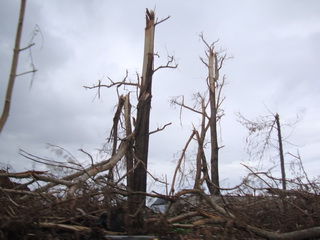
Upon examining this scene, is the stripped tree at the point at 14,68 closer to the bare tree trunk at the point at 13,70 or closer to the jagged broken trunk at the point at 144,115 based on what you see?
the bare tree trunk at the point at 13,70

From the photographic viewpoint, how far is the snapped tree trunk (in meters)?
7.56

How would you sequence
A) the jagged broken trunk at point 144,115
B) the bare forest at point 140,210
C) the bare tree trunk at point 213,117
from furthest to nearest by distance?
the bare tree trunk at point 213,117
the jagged broken trunk at point 144,115
the bare forest at point 140,210

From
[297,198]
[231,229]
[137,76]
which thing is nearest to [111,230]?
[231,229]

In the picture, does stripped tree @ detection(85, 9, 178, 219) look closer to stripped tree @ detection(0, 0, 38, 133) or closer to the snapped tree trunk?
the snapped tree trunk

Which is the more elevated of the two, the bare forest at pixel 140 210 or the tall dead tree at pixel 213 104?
the tall dead tree at pixel 213 104

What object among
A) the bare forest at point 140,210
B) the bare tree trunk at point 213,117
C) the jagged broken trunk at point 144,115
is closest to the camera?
the bare forest at point 140,210

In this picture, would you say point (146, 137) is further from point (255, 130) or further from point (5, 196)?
point (255, 130)

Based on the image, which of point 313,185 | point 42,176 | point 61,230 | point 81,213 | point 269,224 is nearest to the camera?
point 61,230

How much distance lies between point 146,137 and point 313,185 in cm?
429

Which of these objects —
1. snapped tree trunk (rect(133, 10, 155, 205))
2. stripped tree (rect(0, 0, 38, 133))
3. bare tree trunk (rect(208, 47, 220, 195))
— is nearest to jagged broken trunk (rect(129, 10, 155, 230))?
snapped tree trunk (rect(133, 10, 155, 205))

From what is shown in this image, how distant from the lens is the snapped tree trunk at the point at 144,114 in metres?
7.56

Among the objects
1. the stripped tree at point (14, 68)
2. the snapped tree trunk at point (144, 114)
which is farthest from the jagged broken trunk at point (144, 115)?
the stripped tree at point (14, 68)

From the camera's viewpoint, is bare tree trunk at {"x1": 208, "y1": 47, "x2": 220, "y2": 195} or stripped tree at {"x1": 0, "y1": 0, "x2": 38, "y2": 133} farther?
bare tree trunk at {"x1": 208, "y1": 47, "x2": 220, "y2": 195}

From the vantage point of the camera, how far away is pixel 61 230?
9.03ft
